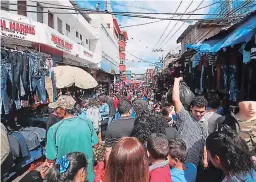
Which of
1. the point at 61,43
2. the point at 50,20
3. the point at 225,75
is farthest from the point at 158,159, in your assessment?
the point at 50,20

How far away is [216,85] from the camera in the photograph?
6734 mm

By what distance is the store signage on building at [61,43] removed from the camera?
8.99 metres

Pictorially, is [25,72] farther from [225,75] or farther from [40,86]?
[225,75]

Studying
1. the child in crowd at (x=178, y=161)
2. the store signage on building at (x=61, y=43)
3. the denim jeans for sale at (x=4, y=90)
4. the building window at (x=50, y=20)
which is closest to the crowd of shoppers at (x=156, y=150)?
the child in crowd at (x=178, y=161)

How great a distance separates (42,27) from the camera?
7871 mm

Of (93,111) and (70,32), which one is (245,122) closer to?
(93,111)

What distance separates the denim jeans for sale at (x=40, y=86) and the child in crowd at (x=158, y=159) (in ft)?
13.9

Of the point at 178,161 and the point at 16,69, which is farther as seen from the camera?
the point at 16,69

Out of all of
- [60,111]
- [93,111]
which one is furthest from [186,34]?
[60,111]

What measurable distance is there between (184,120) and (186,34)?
81.3 ft

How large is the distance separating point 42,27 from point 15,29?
1.17 metres

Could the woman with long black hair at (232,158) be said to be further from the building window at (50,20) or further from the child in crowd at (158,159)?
the building window at (50,20)

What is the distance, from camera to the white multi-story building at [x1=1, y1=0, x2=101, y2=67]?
6785mm

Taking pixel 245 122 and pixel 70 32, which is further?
pixel 70 32
